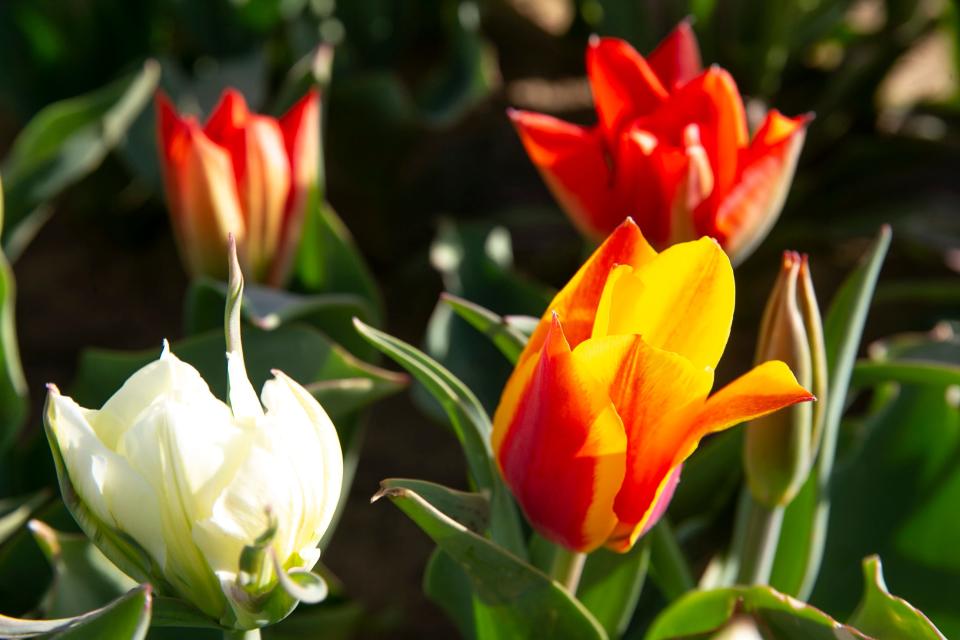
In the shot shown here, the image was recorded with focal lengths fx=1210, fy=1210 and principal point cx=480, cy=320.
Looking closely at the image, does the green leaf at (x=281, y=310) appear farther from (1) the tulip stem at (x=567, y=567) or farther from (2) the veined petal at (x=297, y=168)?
(1) the tulip stem at (x=567, y=567)

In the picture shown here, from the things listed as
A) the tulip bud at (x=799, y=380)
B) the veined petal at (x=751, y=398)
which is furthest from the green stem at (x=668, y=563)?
the veined petal at (x=751, y=398)

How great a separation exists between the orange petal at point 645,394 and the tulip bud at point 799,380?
6.3 inches

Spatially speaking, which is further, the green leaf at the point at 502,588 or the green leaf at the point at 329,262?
the green leaf at the point at 329,262

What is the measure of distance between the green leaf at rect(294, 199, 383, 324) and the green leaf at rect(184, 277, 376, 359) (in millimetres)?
13

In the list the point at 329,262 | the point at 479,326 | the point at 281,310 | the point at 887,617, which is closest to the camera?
the point at 887,617

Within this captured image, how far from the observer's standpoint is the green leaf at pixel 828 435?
2.81 ft

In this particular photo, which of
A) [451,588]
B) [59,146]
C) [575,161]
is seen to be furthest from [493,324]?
[59,146]

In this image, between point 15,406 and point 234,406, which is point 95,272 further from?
point 234,406

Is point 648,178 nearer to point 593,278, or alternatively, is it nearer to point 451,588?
point 593,278

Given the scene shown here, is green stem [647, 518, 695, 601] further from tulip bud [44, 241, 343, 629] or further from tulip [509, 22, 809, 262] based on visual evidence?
tulip bud [44, 241, 343, 629]

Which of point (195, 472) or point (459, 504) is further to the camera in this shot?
point (459, 504)

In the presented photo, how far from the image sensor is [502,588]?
75cm

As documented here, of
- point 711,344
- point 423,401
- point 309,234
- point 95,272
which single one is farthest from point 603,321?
point 95,272

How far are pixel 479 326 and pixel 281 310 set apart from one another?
7.3 inches
